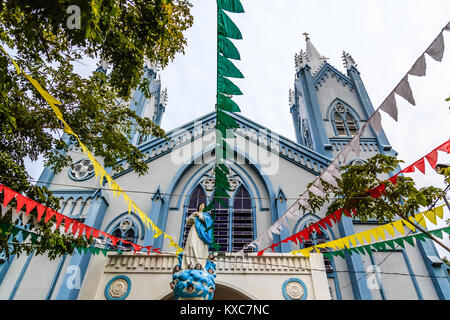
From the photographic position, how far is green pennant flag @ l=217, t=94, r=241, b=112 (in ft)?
13.5

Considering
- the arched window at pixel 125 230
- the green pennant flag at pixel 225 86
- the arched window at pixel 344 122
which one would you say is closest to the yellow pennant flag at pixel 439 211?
the green pennant flag at pixel 225 86

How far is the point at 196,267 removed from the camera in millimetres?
5664

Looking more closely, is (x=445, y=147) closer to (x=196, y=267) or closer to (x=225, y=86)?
(x=225, y=86)

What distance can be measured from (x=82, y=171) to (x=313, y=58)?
17.7 m

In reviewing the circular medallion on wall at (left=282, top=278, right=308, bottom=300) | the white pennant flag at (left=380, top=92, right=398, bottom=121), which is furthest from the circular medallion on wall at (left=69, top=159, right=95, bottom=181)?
the white pennant flag at (left=380, top=92, right=398, bottom=121)

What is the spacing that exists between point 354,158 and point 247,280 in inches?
319

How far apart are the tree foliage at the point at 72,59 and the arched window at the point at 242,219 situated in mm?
4625

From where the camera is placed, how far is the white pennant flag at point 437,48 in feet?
11.7

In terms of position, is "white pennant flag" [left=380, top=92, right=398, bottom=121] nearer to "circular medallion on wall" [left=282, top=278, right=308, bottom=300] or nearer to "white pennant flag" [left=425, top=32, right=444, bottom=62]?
"white pennant flag" [left=425, top=32, right=444, bottom=62]

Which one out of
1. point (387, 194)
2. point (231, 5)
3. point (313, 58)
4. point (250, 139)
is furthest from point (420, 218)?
point (313, 58)

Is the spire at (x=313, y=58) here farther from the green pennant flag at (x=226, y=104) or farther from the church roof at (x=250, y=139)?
the green pennant flag at (x=226, y=104)

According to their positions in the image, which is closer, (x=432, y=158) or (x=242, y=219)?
(x=432, y=158)
